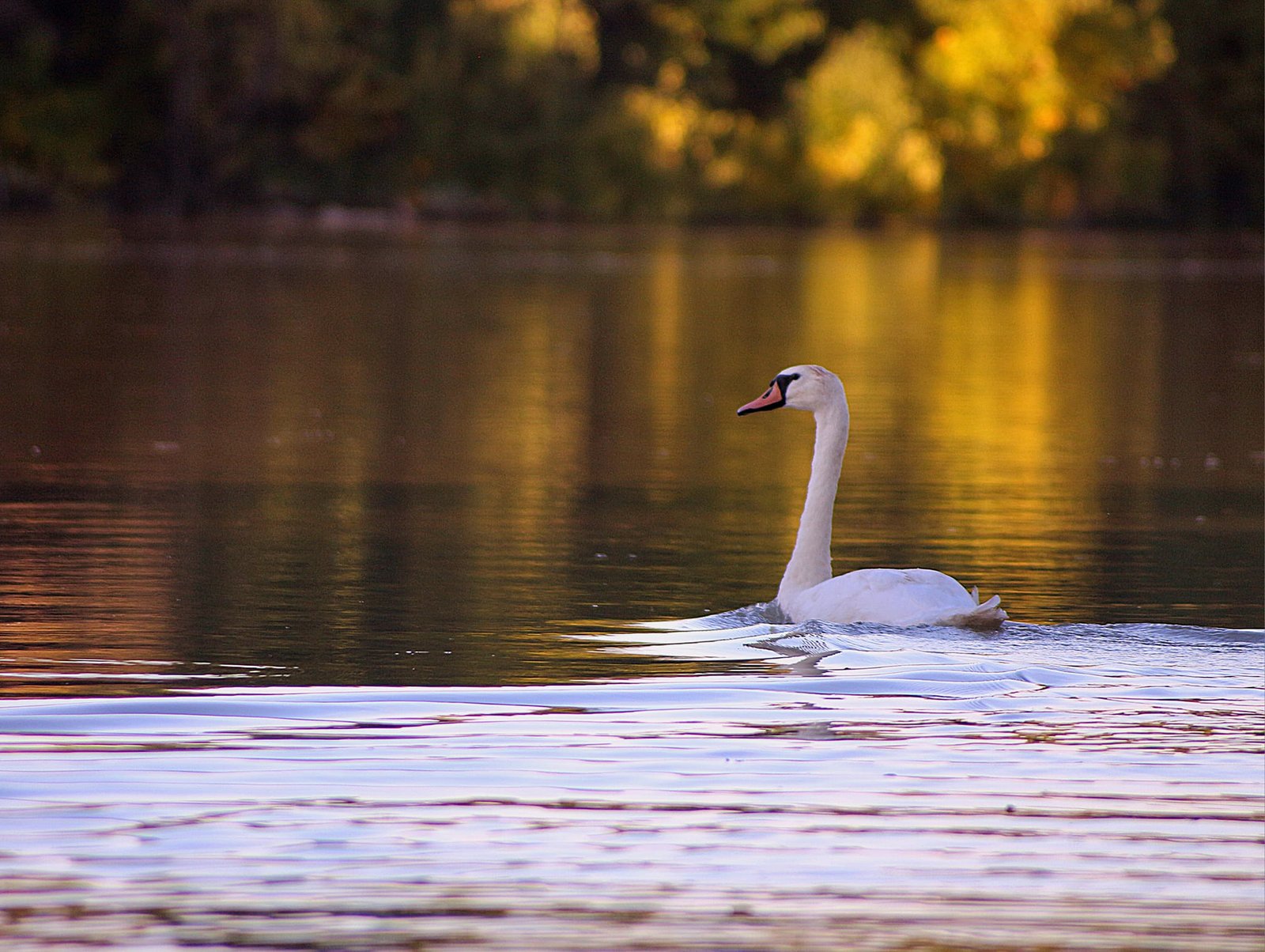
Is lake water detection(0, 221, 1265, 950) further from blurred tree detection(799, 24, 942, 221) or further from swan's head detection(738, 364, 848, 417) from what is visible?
blurred tree detection(799, 24, 942, 221)

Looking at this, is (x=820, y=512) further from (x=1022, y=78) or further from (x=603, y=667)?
(x=1022, y=78)

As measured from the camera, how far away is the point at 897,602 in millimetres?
8062

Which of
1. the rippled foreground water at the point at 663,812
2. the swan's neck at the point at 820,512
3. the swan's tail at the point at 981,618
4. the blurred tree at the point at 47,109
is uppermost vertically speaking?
the blurred tree at the point at 47,109

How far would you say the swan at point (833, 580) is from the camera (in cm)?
800

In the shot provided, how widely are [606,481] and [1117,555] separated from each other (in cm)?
309

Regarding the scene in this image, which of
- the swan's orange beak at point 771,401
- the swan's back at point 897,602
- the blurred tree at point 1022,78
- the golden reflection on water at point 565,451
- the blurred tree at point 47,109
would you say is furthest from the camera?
the blurred tree at point 1022,78

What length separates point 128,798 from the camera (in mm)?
5668

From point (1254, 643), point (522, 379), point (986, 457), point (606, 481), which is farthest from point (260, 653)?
point (522, 379)

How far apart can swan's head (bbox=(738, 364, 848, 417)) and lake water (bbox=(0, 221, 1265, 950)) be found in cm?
70

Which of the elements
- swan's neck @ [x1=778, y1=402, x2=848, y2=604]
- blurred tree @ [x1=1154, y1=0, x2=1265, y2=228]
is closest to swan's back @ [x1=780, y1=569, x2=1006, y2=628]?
swan's neck @ [x1=778, y1=402, x2=848, y2=604]

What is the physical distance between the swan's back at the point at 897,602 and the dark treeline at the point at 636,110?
50.2 meters

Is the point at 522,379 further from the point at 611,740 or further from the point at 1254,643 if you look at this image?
the point at 611,740

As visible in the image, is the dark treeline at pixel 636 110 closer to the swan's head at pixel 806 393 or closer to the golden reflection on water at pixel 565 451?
the golden reflection on water at pixel 565 451

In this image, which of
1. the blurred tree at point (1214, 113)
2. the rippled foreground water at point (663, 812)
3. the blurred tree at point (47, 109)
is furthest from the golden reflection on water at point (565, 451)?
the blurred tree at point (1214, 113)
